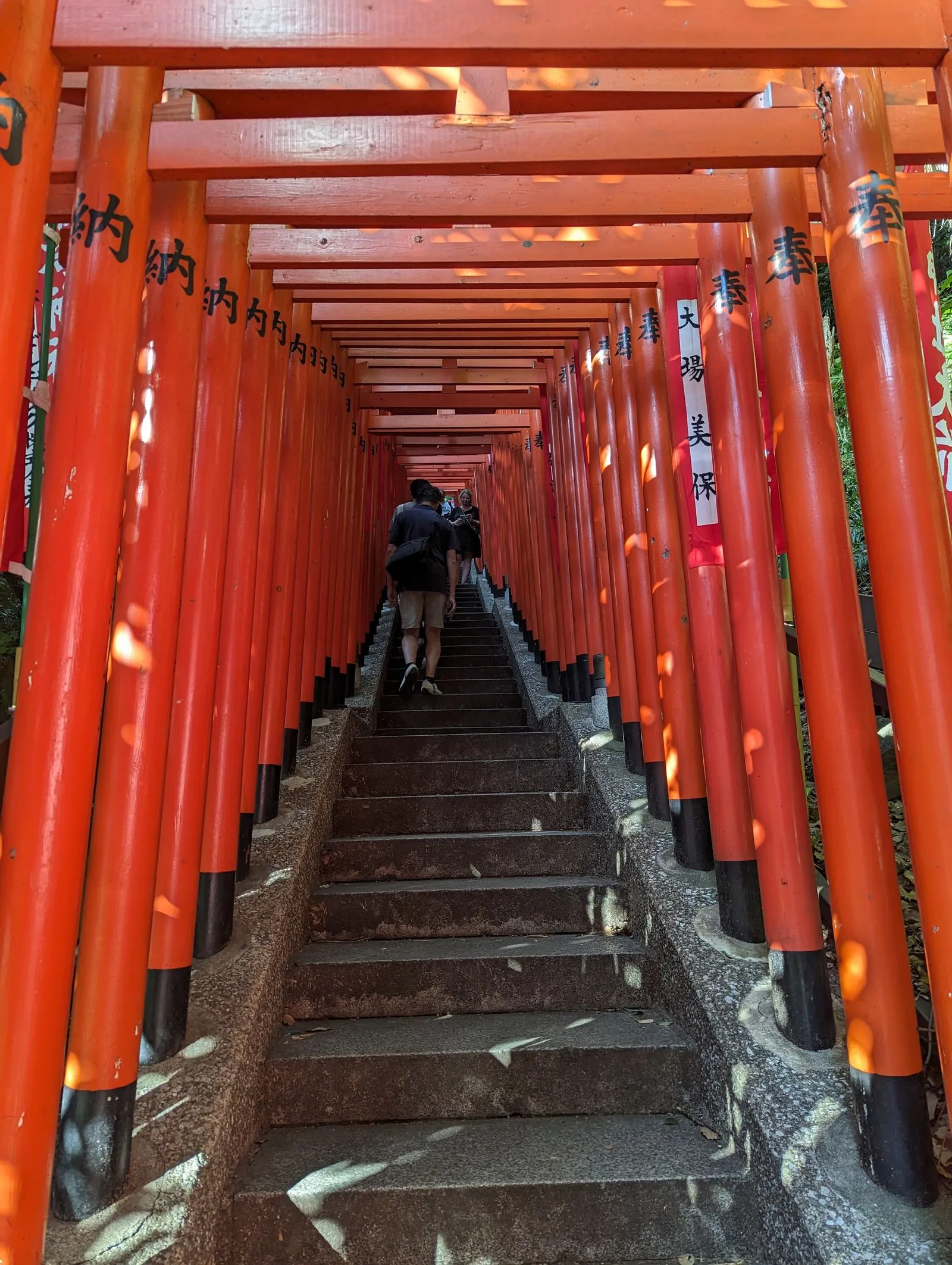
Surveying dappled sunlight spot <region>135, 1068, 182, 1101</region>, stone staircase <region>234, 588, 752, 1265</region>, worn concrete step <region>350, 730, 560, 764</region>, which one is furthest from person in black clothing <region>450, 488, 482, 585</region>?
dappled sunlight spot <region>135, 1068, 182, 1101</region>

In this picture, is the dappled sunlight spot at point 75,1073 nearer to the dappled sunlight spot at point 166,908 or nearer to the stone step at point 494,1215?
the dappled sunlight spot at point 166,908

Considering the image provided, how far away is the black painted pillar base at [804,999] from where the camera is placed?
98.4 inches

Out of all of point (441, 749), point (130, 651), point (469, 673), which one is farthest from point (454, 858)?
point (469, 673)

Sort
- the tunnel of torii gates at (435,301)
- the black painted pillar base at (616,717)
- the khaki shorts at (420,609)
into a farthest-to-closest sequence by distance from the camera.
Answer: the khaki shorts at (420,609)
the black painted pillar base at (616,717)
the tunnel of torii gates at (435,301)

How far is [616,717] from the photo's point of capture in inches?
196

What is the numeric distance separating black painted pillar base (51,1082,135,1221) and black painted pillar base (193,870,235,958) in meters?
0.90

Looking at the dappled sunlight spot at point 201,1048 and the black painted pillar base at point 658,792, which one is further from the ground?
the black painted pillar base at point 658,792

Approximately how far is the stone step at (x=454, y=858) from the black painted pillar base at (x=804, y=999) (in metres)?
1.41

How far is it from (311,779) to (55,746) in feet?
8.56

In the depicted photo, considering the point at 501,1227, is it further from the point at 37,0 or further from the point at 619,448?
the point at 619,448

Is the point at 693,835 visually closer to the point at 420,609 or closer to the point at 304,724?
the point at 304,724

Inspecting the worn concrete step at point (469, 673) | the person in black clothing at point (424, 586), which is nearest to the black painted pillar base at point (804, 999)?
the person in black clothing at point (424, 586)

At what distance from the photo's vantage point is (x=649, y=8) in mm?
2006

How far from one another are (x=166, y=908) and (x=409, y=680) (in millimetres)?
4446
